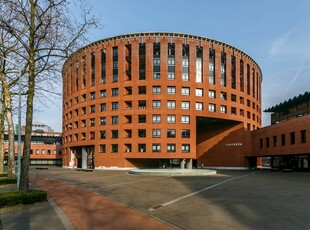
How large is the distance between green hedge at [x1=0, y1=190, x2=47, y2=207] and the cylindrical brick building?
37.3 m

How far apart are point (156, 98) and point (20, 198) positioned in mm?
39824

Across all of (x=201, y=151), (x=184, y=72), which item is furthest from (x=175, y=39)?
(x=201, y=151)

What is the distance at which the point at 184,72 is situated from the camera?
5284 cm

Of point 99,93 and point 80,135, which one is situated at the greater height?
point 99,93

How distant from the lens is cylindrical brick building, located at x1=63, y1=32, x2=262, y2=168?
51.4 metres

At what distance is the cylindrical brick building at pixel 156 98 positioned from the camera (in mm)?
51406

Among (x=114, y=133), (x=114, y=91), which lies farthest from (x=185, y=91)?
(x=114, y=133)

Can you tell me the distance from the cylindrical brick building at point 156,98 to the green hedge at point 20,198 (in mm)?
37310

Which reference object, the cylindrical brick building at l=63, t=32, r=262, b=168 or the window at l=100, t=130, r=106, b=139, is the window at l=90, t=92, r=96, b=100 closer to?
the cylindrical brick building at l=63, t=32, r=262, b=168

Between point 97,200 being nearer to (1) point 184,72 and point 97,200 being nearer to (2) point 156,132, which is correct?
(2) point 156,132

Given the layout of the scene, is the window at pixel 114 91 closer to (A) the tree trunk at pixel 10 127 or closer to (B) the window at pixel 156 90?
(B) the window at pixel 156 90

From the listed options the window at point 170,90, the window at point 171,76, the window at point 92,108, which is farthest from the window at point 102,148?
the window at point 171,76

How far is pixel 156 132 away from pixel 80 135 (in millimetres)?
18129

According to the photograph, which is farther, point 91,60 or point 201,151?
point 201,151
